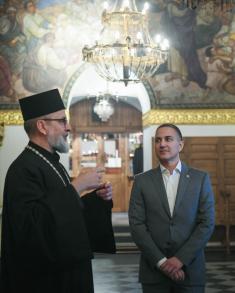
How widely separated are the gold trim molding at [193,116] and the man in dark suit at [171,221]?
10311mm

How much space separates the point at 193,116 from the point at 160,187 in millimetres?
10558

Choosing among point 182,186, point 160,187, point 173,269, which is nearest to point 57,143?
point 160,187

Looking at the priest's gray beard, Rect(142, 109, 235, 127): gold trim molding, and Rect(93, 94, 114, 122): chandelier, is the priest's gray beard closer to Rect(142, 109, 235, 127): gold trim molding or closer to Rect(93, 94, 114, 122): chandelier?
Rect(142, 109, 235, 127): gold trim molding

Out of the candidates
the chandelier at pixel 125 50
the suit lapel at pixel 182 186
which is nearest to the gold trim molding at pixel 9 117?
the chandelier at pixel 125 50

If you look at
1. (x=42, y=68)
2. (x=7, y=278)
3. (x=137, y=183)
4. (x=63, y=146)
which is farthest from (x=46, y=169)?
(x=42, y=68)

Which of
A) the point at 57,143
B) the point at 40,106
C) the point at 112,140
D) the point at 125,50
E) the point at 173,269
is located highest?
the point at 125,50

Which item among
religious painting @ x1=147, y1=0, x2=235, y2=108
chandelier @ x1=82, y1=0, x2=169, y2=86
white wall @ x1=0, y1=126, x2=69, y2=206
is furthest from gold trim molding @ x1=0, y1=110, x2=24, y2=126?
religious painting @ x1=147, y1=0, x2=235, y2=108

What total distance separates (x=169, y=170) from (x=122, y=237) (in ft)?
36.7

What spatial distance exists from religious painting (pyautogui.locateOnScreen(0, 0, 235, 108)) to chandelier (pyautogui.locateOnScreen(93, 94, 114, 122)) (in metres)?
4.25

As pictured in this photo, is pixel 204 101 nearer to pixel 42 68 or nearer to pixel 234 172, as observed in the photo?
pixel 234 172

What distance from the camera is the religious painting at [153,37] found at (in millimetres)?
14867

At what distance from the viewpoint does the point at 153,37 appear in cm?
1509

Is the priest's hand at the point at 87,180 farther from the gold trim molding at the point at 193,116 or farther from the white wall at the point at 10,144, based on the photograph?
the gold trim molding at the point at 193,116

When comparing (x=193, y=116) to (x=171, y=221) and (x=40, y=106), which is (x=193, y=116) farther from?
(x=40, y=106)
